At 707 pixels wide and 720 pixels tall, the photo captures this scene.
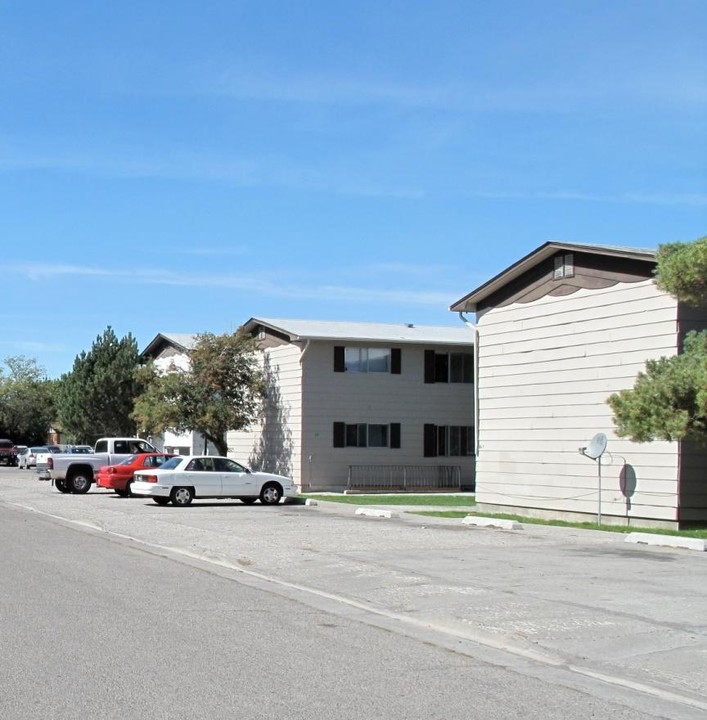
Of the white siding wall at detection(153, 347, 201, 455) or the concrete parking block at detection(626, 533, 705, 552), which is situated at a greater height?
the white siding wall at detection(153, 347, 201, 455)

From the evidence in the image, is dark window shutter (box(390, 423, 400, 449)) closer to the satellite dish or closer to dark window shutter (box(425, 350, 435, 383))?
dark window shutter (box(425, 350, 435, 383))

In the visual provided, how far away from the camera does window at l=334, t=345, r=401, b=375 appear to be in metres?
37.9

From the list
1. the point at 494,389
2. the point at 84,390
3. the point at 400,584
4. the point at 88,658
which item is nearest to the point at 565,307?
the point at 494,389

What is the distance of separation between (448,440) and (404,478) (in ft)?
8.36

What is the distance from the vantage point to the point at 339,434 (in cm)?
3794

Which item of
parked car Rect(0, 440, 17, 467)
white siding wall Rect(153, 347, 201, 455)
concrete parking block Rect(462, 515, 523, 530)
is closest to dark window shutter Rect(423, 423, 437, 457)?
white siding wall Rect(153, 347, 201, 455)

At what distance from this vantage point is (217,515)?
25.7m

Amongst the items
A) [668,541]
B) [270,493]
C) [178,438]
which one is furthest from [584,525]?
[178,438]

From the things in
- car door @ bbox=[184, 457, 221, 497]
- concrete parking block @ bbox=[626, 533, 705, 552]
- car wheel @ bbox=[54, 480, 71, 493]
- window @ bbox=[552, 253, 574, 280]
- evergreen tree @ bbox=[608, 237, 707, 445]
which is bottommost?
car wheel @ bbox=[54, 480, 71, 493]

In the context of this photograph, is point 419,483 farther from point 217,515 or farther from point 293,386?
point 217,515

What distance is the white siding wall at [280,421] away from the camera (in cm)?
3747

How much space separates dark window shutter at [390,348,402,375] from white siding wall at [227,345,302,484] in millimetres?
3907

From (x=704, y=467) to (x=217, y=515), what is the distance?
12013 mm

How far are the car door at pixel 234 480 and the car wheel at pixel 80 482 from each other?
7.89m
